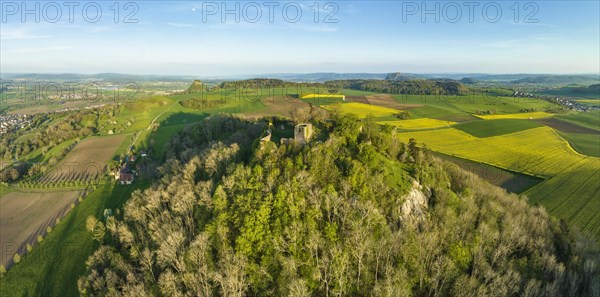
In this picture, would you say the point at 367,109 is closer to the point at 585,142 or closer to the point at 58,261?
the point at 585,142

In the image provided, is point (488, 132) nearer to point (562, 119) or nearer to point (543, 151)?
point (543, 151)

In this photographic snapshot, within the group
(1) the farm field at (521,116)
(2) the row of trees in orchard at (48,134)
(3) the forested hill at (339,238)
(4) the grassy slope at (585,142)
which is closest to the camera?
(3) the forested hill at (339,238)

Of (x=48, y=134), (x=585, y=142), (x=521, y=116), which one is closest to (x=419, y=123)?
(x=585, y=142)

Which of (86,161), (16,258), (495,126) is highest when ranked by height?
(495,126)

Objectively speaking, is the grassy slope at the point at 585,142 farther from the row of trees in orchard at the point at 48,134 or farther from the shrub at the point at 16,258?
the row of trees in orchard at the point at 48,134

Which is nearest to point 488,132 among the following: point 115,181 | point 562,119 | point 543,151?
point 543,151

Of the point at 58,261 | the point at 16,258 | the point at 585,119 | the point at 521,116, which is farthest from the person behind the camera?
the point at 521,116

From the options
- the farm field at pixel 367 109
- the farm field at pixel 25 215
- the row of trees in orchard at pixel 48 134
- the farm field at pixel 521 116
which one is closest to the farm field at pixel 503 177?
the farm field at pixel 367 109
